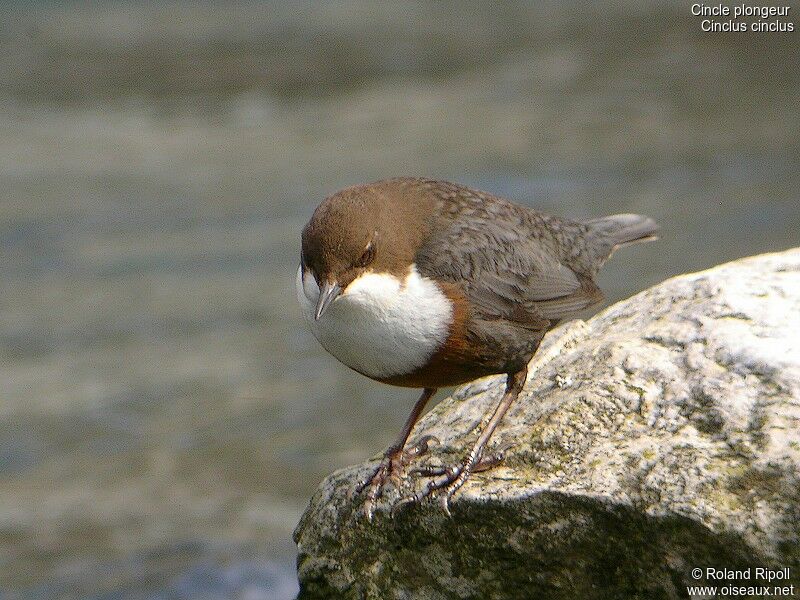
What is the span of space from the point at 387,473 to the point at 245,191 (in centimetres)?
638

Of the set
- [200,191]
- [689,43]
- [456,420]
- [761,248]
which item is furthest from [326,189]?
[456,420]

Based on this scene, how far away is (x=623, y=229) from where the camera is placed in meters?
4.43

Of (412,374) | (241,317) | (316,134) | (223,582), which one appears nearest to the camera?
(412,374)

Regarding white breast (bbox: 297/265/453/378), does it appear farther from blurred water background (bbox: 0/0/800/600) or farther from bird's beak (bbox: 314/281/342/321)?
blurred water background (bbox: 0/0/800/600)

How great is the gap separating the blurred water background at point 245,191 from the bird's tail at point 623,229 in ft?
6.06

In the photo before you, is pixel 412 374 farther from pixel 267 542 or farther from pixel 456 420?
pixel 267 542

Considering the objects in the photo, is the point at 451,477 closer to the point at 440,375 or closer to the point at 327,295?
the point at 440,375

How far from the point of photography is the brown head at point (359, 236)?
327 centimetres

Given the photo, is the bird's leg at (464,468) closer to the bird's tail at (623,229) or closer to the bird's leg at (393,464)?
the bird's leg at (393,464)

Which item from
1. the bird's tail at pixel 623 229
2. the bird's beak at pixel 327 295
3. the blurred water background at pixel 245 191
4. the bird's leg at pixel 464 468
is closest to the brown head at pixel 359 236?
the bird's beak at pixel 327 295

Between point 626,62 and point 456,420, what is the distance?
8.17 metres

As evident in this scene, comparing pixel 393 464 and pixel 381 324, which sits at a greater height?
pixel 381 324

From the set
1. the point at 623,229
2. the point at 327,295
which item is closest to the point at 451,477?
the point at 327,295

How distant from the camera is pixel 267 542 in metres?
5.30
